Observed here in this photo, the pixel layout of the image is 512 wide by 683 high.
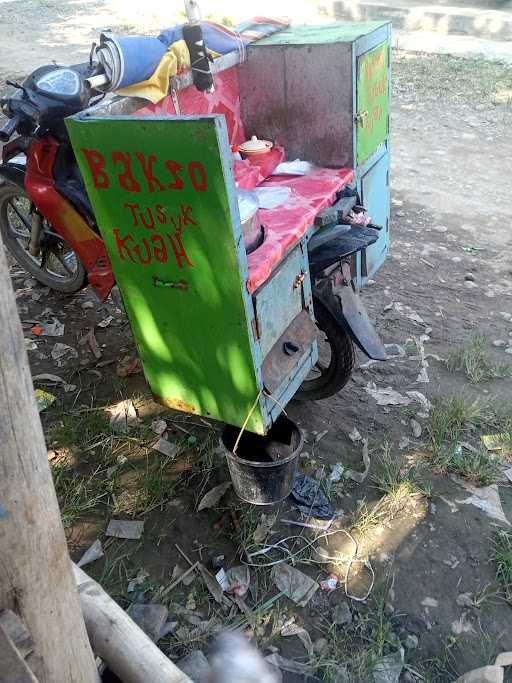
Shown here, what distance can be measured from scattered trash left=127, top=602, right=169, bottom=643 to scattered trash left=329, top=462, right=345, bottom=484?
0.94 meters

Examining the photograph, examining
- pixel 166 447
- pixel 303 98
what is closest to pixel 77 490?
pixel 166 447

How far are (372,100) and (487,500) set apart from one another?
86.1 inches

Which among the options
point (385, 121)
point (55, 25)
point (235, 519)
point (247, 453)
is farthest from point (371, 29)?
point (55, 25)

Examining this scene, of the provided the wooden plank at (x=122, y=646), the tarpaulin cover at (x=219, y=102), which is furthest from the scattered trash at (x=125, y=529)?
the tarpaulin cover at (x=219, y=102)

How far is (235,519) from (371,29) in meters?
2.58

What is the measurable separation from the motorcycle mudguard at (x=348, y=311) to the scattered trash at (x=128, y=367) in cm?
123

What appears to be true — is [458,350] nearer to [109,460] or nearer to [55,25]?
[109,460]

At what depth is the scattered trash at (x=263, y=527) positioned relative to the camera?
2.53 meters

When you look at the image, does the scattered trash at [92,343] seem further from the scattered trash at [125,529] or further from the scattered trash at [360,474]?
the scattered trash at [360,474]

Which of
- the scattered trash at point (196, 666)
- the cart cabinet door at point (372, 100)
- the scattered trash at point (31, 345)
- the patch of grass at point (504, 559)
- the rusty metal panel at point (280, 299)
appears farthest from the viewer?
the scattered trash at point (31, 345)

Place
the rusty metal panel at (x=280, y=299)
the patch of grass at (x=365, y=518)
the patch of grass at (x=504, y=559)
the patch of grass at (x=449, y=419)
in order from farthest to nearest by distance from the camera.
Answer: the patch of grass at (x=449, y=419), the patch of grass at (x=365, y=518), the rusty metal panel at (x=280, y=299), the patch of grass at (x=504, y=559)

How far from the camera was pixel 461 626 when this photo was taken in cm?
220

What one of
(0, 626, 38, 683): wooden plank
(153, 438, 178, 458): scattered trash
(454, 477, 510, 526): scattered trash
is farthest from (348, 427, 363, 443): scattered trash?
(0, 626, 38, 683): wooden plank

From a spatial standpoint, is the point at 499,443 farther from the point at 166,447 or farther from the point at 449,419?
the point at 166,447
